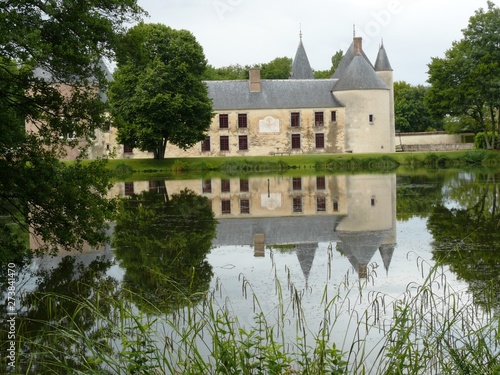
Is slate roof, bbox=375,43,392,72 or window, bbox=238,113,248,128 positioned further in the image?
slate roof, bbox=375,43,392,72

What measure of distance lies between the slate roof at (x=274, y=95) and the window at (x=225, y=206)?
2493 cm

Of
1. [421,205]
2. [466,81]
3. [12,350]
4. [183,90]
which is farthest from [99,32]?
[466,81]

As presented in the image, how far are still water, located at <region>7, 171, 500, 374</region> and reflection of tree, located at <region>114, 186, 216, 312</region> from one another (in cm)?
2

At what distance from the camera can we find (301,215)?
14945mm

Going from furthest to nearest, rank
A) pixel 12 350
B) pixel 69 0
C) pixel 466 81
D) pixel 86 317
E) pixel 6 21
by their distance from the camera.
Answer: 1. pixel 466 81
2. pixel 69 0
3. pixel 6 21
4. pixel 86 317
5. pixel 12 350

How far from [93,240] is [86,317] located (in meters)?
1.89

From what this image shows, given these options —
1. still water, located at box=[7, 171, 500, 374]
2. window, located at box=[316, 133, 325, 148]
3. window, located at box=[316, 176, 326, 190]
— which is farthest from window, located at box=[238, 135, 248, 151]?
still water, located at box=[7, 171, 500, 374]

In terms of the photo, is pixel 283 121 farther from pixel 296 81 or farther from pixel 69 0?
pixel 69 0

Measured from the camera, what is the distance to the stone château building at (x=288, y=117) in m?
42.2

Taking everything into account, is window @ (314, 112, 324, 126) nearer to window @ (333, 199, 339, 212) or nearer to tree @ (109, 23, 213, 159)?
tree @ (109, 23, 213, 159)

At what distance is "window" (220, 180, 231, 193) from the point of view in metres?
21.9

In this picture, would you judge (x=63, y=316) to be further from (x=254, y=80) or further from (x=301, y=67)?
(x=301, y=67)

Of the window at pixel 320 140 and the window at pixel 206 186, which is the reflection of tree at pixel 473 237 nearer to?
the window at pixel 206 186

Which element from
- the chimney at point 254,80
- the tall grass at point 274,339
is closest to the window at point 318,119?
the chimney at point 254,80
